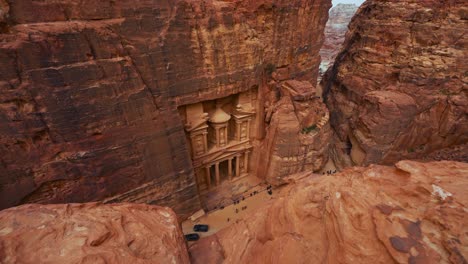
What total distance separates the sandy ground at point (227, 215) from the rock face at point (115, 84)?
1.02 metres

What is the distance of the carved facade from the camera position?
40.7ft

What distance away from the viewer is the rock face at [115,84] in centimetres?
745

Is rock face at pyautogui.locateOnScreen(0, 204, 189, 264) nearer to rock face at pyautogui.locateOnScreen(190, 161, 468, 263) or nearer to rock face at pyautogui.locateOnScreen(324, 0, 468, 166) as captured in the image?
rock face at pyautogui.locateOnScreen(190, 161, 468, 263)

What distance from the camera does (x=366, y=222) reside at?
3.56 meters

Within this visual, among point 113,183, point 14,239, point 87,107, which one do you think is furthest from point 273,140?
point 14,239

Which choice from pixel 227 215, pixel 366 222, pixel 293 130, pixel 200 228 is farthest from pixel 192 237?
pixel 366 222

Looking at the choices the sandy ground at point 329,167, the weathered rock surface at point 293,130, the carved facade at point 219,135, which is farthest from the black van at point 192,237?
the sandy ground at point 329,167

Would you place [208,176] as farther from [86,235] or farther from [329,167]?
[86,235]

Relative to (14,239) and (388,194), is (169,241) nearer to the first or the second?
(14,239)

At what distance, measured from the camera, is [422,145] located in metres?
15.5

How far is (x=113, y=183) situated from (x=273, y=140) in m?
8.63

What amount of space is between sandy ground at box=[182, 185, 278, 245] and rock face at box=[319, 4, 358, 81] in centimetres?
2585

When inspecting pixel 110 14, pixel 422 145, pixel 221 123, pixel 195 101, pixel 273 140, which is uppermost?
pixel 110 14

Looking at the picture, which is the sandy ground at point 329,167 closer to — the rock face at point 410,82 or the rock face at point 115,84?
the rock face at point 410,82
